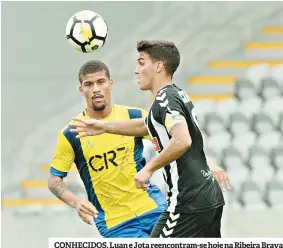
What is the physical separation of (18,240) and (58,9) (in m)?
4.26

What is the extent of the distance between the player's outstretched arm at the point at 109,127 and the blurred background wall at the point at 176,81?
5.10m

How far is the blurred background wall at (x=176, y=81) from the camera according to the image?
446 inches

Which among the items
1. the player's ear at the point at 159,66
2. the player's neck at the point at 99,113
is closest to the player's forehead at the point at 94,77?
the player's neck at the point at 99,113

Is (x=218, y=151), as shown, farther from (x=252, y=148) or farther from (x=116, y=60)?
(x=116, y=60)

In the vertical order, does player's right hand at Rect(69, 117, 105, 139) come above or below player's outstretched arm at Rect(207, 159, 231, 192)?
above

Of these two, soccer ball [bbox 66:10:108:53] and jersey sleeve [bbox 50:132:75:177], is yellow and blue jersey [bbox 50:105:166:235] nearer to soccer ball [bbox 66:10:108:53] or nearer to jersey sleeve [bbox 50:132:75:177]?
jersey sleeve [bbox 50:132:75:177]

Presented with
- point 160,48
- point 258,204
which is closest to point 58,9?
point 258,204

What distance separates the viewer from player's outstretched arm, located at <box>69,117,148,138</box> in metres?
5.75

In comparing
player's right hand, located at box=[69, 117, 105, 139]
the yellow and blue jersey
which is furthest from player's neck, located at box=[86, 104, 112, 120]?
player's right hand, located at box=[69, 117, 105, 139]

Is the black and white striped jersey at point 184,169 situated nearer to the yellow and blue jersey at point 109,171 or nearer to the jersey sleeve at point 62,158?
the yellow and blue jersey at point 109,171

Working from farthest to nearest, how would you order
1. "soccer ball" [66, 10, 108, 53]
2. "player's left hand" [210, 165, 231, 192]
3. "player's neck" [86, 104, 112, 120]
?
"soccer ball" [66, 10, 108, 53] < "player's neck" [86, 104, 112, 120] < "player's left hand" [210, 165, 231, 192]

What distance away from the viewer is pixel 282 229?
9.98 meters

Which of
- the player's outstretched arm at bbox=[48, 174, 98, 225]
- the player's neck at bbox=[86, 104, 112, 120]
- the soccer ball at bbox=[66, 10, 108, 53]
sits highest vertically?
the soccer ball at bbox=[66, 10, 108, 53]

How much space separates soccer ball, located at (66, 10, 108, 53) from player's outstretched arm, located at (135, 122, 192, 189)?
7.33 ft
